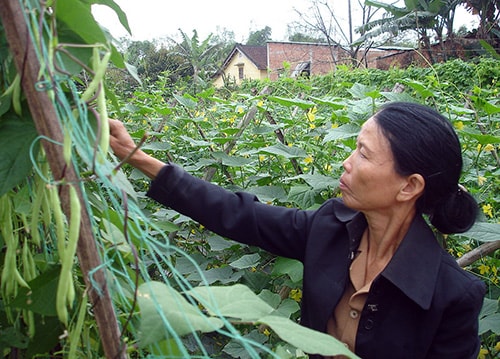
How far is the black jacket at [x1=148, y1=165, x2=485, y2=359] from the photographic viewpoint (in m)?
1.30

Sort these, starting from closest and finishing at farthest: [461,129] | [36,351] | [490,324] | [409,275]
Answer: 1. [36,351]
2. [409,275]
3. [490,324]
4. [461,129]

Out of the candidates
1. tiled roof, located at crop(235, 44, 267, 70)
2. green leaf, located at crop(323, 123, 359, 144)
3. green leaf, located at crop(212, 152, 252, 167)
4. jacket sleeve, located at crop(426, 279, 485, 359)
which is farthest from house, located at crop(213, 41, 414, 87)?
jacket sleeve, located at crop(426, 279, 485, 359)

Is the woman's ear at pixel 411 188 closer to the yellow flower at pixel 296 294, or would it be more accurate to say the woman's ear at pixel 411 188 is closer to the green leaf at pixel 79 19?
the yellow flower at pixel 296 294

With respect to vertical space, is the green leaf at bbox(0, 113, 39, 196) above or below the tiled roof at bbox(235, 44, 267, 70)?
below

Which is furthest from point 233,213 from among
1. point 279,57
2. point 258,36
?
point 258,36

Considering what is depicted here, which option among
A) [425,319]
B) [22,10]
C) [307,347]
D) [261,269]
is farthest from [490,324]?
[22,10]

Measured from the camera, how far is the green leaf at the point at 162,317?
584mm

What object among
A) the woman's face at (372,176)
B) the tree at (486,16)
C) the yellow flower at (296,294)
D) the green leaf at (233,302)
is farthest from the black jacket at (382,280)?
the tree at (486,16)

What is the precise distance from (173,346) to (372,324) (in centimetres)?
76

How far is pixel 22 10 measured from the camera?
62 centimetres

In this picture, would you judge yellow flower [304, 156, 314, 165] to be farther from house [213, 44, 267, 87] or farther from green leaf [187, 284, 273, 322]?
house [213, 44, 267, 87]

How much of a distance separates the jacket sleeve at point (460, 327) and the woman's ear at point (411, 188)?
0.25 meters

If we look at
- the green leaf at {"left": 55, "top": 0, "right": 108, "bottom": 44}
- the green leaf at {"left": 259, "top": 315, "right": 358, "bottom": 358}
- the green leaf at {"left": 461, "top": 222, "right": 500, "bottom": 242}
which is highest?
the green leaf at {"left": 55, "top": 0, "right": 108, "bottom": 44}

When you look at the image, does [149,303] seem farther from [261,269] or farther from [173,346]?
[261,269]
